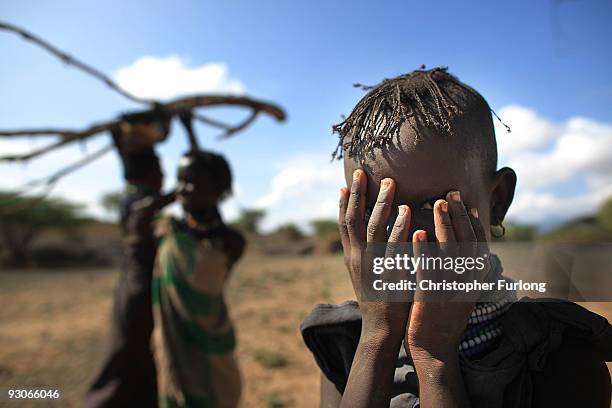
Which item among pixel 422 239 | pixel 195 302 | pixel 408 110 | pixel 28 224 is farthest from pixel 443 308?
pixel 28 224

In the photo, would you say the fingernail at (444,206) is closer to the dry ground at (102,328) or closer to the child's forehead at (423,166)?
the child's forehead at (423,166)

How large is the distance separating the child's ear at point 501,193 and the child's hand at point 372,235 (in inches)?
12.5

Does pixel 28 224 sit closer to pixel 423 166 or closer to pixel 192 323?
pixel 192 323

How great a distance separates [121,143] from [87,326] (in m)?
6.32

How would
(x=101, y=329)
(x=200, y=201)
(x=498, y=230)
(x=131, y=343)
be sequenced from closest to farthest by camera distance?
(x=498, y=230) → (x=131, y=343) → (x=200, y=201) → (x=101, y=329)

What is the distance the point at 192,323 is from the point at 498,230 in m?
2.45

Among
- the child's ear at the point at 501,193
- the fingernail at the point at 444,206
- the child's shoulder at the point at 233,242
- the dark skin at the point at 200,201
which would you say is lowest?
the fingernail at the point at 444,206

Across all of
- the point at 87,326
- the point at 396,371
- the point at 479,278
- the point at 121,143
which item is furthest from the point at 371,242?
the point at 87,326

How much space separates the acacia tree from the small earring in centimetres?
1829

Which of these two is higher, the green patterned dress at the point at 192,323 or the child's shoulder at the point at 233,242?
the child's shoulder at the point at 233,242

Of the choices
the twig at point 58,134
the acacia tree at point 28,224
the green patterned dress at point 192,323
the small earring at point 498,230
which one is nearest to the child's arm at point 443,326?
the small earring at point 498,230

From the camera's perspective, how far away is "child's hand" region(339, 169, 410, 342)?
3.31 feet

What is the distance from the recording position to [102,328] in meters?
8.38

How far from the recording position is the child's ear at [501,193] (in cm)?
113
